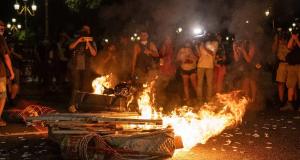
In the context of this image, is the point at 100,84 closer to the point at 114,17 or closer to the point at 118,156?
the point at 118,156

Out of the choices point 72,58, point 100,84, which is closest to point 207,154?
point 100,84

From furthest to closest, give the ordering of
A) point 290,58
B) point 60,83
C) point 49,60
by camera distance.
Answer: point 60,83 < point 49,60 < point 290,58

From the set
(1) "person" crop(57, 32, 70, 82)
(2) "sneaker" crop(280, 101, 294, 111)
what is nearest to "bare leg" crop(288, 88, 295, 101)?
(2) "sneaker" crop(280, 101, 294, 111)

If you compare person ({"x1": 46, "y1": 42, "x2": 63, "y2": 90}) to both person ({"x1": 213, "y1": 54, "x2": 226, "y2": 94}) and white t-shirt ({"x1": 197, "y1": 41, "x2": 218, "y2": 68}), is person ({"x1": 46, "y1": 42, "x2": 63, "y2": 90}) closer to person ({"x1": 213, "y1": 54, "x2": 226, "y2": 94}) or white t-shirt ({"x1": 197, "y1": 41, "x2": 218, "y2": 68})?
white t-shirt ({"x1": 197, "y1": 41, "x2": 218, "y2": 68})

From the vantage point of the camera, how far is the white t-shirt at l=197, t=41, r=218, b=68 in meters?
10.0

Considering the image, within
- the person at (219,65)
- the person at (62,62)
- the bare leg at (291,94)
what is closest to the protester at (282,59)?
the bare leg at (291,94)

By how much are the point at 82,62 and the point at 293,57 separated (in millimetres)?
5150

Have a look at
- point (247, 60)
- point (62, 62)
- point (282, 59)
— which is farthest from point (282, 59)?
point (62, 62)

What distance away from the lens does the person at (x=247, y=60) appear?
1000 cm

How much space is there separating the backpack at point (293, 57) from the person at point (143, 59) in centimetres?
331

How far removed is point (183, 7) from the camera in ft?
40.6

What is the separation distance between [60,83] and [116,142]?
10360 millimetres

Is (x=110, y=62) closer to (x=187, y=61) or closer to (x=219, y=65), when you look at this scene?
(x=187, y=61)

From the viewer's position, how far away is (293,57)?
30.5 ft
